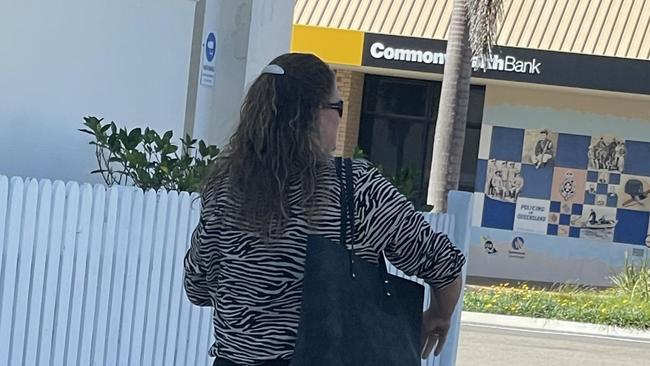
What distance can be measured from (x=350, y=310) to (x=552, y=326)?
1126cm

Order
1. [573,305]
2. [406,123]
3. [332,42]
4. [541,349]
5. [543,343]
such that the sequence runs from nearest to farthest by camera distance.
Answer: [541,349] < [543,343] < [573,305] < [332,42] < [406,123]

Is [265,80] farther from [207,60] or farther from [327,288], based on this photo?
[207,60]

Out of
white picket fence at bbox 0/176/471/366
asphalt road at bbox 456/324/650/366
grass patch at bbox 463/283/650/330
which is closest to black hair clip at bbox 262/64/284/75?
white picket fence at bbox 0/176/471/366

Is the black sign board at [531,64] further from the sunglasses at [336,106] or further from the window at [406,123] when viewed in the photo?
the sunglasses at [336,106]

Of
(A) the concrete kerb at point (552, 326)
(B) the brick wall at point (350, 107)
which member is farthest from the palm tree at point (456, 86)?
(B) the brick wall at point (350, 107)

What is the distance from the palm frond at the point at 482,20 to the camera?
13.9 metres

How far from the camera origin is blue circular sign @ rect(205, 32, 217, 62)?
9.02 metres

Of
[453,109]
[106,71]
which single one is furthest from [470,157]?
[106,71]

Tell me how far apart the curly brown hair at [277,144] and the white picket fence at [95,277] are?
10.6ft

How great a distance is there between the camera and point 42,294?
6207 millimetres

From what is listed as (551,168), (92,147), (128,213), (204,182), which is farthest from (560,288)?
(204,182)

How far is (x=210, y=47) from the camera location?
357 inches

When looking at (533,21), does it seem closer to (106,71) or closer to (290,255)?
(106,71)

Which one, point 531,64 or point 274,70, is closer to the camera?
point 274,70
